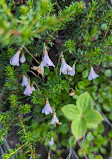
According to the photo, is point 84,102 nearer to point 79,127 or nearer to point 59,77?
point 79,127

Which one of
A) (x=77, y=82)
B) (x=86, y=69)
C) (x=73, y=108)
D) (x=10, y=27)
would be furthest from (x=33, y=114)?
(x=10, y=27)

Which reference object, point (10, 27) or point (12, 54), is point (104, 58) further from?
point (10, 27)

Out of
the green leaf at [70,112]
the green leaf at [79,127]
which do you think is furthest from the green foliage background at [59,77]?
the green leaf at [79,127]

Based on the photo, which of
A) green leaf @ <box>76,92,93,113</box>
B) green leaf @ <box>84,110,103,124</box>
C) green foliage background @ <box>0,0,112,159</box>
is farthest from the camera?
green leaf @ <box>76,92,93,113</box>

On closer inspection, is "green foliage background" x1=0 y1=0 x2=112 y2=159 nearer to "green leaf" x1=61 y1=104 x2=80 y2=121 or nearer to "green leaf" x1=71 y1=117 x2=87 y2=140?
"green leaf" x1=61 y1=104 x2=80 y2=121

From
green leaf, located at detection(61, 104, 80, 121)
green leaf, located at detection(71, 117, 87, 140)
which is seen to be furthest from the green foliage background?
green leaf, located at detection(71, 117, 87, 140)

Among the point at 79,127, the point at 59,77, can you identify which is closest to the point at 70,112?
the point at 79,127
